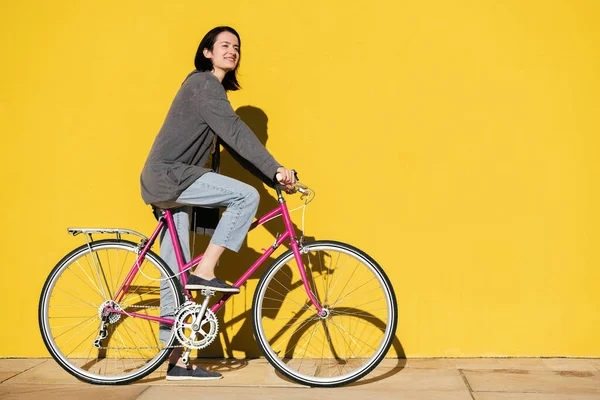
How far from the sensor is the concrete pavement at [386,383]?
4.13 metres

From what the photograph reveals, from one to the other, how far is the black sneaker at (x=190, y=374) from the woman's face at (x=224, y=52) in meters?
1.70

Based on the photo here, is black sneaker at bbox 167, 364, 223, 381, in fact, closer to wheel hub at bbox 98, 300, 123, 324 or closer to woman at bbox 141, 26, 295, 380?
woman at bbox 141, 26, 295, 380

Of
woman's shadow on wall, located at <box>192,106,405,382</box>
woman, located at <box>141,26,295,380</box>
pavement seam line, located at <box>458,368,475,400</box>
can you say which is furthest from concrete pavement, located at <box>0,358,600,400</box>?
woman, located at <box>141,26,295,380</box>

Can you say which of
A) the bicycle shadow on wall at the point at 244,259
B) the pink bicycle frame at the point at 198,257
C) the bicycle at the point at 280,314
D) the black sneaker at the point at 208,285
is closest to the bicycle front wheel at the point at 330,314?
the bicycle at the point at 280,314

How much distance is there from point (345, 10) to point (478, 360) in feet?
7.54

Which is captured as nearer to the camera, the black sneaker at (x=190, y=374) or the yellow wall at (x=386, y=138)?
the black sneaker at (x=190, y=374)

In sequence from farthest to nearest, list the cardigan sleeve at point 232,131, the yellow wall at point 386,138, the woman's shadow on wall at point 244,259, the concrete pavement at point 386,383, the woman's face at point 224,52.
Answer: the woman's shadow on wall at point 244,259 < the yellow wall at point 386,138 < the woman's face at point 224,52 < the cardigan sleeve at point 232,131 < the concrete pavement at point 386,383

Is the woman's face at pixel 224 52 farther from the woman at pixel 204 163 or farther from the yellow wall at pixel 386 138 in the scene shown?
the yellow wall at pixel 386 138

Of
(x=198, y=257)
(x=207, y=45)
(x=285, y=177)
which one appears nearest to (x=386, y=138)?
(x=285, y=177)

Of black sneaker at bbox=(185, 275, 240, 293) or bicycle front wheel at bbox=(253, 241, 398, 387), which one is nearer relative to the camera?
black sneaker at bbox=(185, 275, 240, 293)

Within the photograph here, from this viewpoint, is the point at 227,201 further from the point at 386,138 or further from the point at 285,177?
the point at 386,138

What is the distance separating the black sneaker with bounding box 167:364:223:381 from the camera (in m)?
4.48

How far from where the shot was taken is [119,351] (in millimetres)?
5070

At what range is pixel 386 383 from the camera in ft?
14.4
